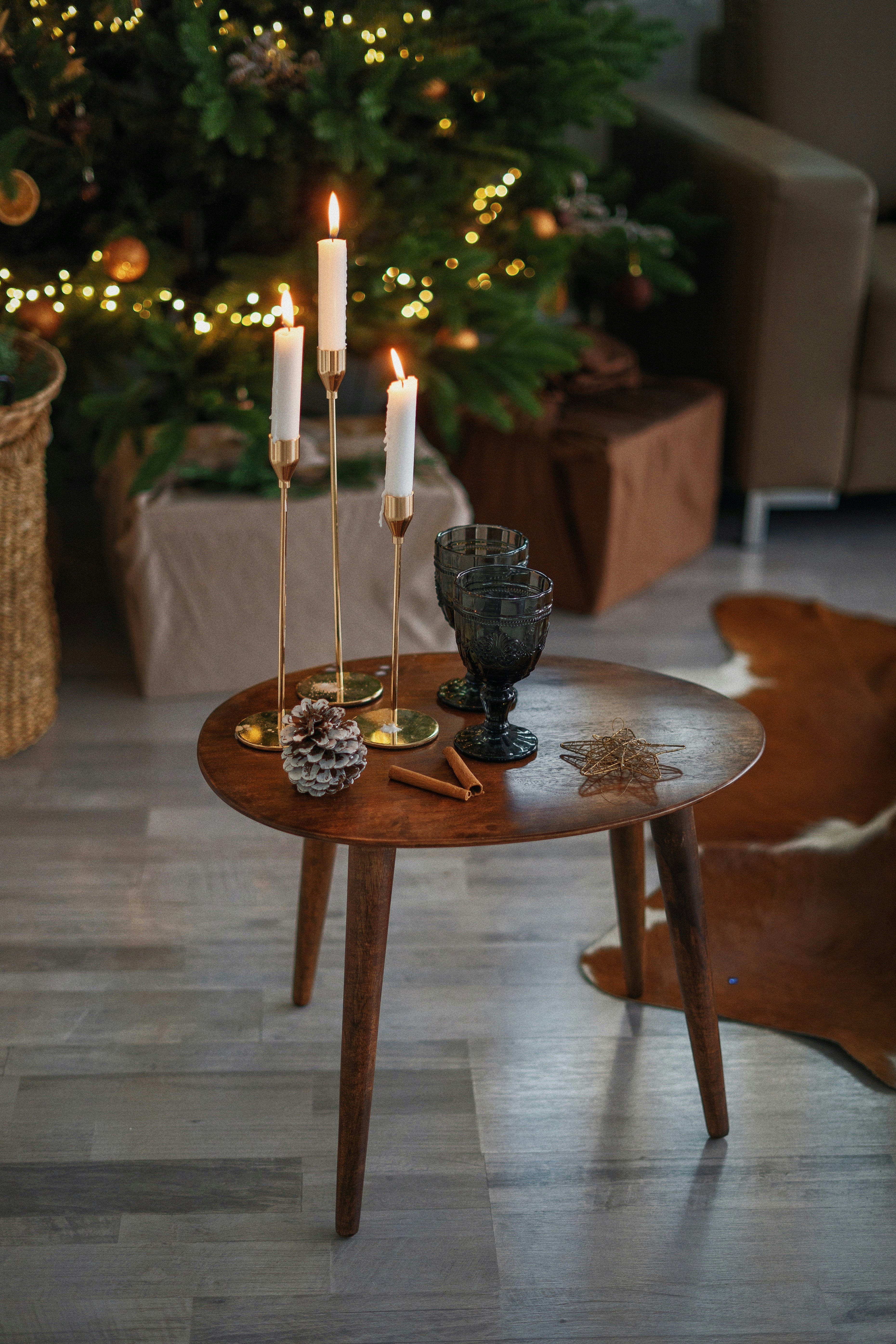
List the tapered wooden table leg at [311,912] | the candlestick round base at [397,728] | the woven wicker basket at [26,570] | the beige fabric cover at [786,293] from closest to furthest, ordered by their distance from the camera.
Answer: the candlestick round base at [397,728]
the tapered wooden table leg at [311,912]
the woven wicker basket at [26,570]
the beige fabric cover at [786,293]

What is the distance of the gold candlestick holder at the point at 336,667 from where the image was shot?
1035 mm

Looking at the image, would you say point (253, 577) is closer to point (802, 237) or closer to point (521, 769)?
point (521, 769)

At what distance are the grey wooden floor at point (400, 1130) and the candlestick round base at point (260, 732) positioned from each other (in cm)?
39

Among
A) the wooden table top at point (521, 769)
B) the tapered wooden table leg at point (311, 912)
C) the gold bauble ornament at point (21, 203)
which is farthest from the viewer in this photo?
the gold bauble ornament at point (21, 203)

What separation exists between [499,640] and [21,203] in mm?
1204

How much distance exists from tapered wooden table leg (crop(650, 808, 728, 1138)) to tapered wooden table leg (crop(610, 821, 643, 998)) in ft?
0.43

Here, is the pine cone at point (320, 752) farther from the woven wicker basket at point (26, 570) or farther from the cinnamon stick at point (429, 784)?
the woven wicker basket at point (26, 570)

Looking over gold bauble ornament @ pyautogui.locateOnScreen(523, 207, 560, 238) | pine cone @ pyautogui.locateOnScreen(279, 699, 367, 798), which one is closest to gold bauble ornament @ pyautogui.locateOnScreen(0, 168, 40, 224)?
gold bauble ornament @ pyautogui.locateOnScreen(523, 207, 560, 238)

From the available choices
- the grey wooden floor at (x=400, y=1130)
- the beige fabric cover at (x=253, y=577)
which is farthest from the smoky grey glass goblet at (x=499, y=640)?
the beige fabric cover at (x=253, y=577)

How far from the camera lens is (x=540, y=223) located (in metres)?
2.21

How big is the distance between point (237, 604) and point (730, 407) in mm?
1175

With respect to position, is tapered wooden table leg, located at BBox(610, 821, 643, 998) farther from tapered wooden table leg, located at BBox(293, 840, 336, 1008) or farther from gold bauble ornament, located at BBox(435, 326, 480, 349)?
gold bauble ornament, located at BBox(435, 326, 480, 349)

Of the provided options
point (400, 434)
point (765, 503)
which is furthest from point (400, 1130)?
point (765, 503)

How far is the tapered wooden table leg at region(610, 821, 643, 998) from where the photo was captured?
1290 millimetres
